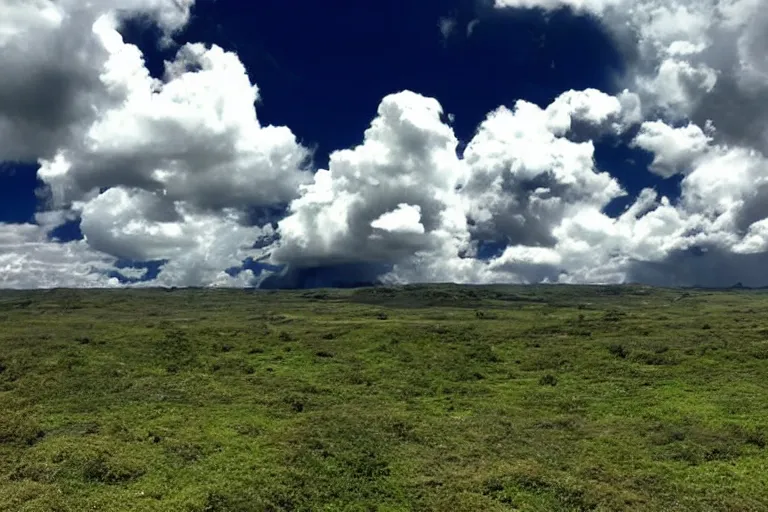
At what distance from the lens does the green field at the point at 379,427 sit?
94.6 ft

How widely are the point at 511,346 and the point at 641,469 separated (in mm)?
40787

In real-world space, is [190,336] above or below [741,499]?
above

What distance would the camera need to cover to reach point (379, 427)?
38.5 metres

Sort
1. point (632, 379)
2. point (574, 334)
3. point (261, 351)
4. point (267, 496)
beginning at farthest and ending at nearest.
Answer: point (574, 334), point (261, 351), point (632, 379), point (267, 496)

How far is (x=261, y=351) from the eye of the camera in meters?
67.9

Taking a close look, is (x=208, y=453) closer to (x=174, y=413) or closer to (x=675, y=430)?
(x=174, y=413)

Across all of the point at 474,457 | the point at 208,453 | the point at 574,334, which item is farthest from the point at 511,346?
the point at 208,453

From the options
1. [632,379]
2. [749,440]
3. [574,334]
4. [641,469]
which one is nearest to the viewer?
[641,469]

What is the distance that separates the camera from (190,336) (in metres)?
71.4

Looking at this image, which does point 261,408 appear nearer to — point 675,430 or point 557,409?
point 557,409

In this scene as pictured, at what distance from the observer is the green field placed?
28828mm

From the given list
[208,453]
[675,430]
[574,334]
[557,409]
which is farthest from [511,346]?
[208,453]

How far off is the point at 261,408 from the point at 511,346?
38703mm

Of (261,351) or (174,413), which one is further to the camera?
(261,351)
